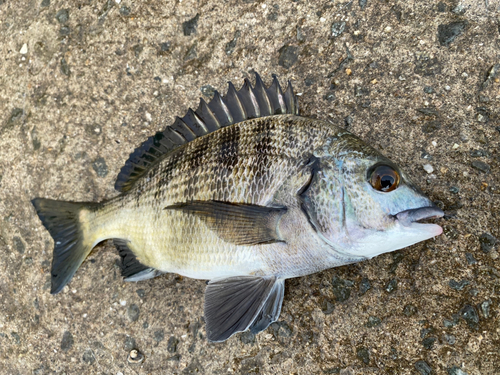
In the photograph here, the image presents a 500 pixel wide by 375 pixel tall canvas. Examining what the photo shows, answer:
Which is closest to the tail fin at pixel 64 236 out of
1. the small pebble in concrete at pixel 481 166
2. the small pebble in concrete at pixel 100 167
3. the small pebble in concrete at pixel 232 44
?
the small pebble in concrete at pixel 100 167

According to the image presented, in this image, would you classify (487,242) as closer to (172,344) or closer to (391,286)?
(391,286)

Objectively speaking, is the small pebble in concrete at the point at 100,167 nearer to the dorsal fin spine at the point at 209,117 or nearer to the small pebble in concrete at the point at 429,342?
the dorsal fin spine at the point at 209,117

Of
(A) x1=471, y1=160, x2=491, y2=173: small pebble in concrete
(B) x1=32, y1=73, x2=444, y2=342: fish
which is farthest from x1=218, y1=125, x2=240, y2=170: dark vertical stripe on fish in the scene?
(A) x1=471, y1=160, x2=491, y2=173: small pebble in concrete

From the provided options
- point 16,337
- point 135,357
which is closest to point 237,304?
point 135,357

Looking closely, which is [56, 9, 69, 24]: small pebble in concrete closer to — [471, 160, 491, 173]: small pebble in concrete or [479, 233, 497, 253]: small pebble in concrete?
[471, 160, 491, 173]: small pebble in concrete

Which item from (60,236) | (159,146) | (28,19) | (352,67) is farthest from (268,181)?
(28,19)

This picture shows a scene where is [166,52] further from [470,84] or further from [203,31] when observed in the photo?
[470,84]

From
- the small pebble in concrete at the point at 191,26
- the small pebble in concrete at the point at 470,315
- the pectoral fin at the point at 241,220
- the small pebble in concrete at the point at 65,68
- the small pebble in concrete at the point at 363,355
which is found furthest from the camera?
the small pebble in concrete at the point at 65,68
